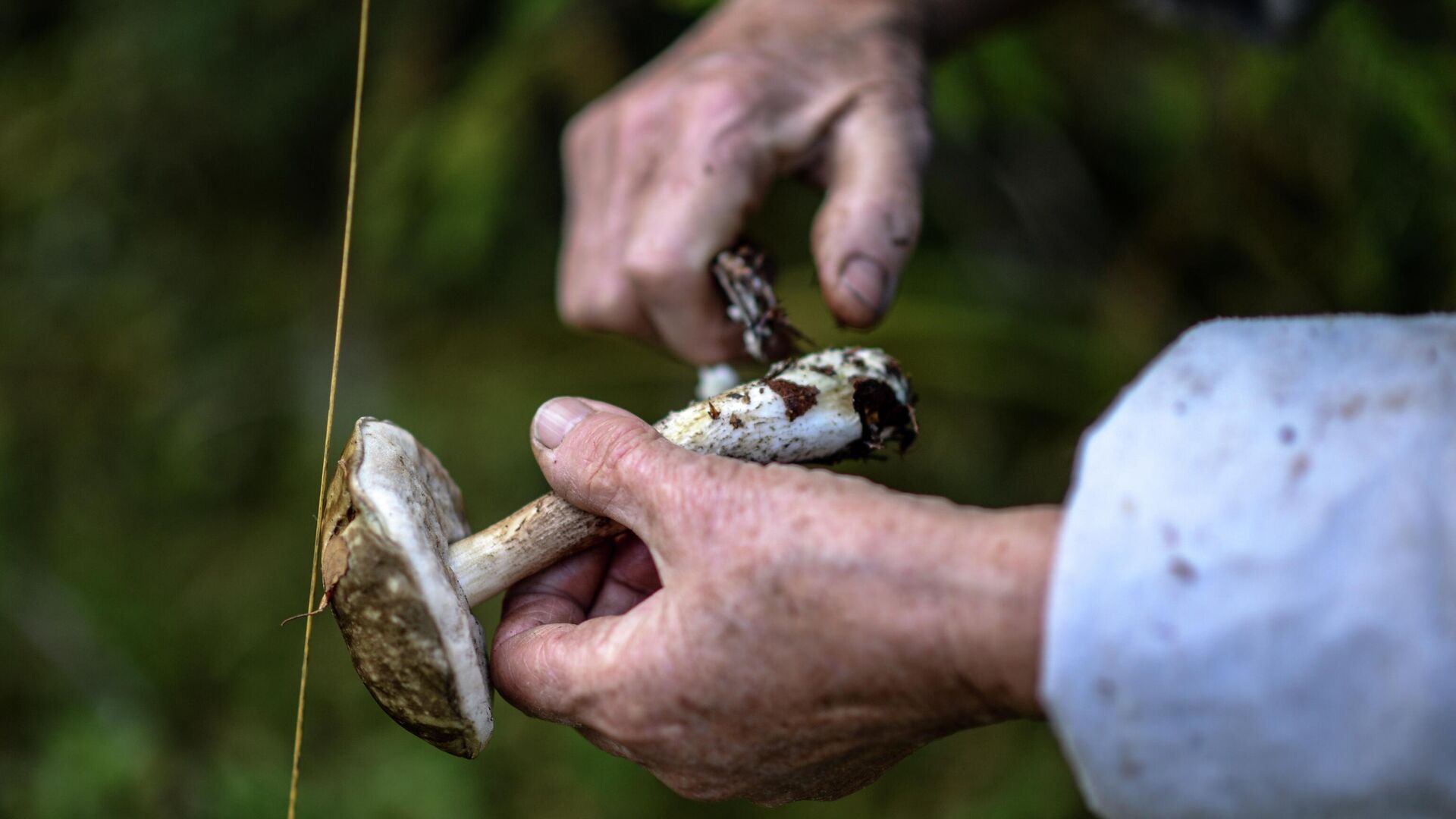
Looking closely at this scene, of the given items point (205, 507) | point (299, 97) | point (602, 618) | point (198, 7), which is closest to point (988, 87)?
point (602, 618)

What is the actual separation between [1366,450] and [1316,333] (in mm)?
176

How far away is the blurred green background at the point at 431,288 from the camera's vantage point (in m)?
2.68

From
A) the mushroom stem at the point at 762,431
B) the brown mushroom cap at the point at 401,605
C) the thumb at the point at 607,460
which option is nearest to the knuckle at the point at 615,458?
the thumb at the point at 607,460

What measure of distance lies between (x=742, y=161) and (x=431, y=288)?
2.03 m

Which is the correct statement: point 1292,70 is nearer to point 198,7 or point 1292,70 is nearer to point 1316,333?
point 1316,333

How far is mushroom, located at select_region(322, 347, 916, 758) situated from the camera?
116 cm

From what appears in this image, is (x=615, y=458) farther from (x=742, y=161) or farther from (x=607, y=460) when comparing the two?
(x=742, y=161)

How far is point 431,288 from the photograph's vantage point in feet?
11.5

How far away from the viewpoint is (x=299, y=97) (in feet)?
11.7

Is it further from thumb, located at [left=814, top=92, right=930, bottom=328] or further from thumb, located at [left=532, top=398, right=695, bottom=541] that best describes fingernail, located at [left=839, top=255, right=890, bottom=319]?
thumb, located at [left=532, top=398, right=695, bottom=541]

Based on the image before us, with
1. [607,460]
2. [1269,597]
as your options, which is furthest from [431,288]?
[1269,597]

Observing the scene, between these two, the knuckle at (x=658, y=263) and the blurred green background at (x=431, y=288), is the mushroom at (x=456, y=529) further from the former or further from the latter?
the blurred green background at (x=431, y=288)

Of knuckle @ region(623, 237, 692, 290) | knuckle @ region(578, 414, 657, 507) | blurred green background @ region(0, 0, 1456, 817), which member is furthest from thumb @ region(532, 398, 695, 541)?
blurred green background @ region(0, 0, 1456, 817)

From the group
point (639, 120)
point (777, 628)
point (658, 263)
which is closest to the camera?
point (777, 628)
